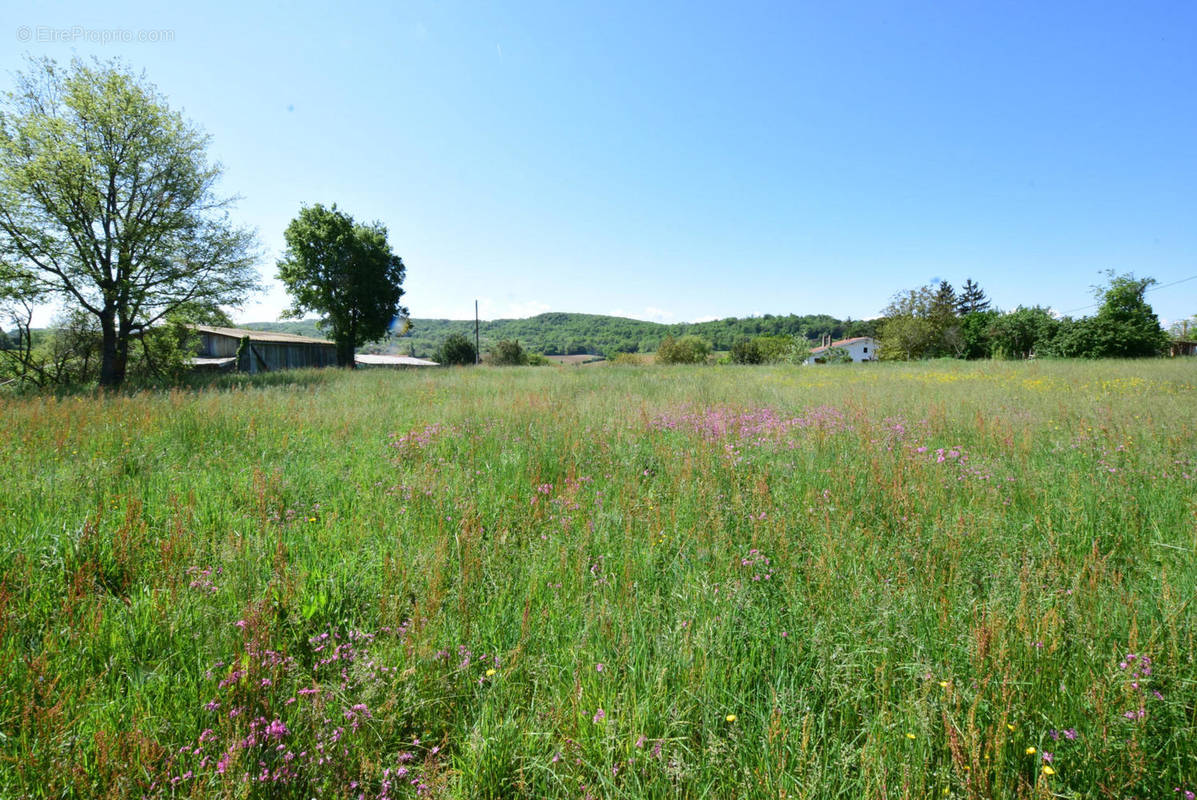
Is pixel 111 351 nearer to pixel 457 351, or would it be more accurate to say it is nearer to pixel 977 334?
pixel 457 351

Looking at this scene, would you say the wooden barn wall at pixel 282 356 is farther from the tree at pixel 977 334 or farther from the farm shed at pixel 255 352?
the tree at pixel 977 334

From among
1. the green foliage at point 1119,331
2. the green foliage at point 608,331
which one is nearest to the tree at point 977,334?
the green foliage at point 1119,331

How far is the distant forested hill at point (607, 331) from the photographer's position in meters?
119

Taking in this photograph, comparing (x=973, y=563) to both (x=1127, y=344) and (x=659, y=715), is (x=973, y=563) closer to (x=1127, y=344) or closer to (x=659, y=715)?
(x=659, y=715)

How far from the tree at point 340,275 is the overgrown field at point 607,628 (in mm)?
30212

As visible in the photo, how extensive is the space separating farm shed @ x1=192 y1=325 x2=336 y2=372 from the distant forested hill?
215 feet

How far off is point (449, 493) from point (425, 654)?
6.89 ft

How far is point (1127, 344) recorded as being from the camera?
30.8 m

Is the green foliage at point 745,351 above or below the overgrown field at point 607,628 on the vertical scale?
above

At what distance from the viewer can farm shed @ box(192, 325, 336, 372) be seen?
31.4 m

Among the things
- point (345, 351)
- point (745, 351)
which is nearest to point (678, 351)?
point (745, 351)

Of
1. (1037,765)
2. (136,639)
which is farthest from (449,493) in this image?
(1037,765)

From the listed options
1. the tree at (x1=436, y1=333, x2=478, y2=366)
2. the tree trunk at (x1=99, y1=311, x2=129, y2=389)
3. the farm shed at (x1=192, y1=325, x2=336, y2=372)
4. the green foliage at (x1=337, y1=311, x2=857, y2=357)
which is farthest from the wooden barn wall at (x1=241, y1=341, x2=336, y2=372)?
the green foliage at (x1=337, y1=311, x2=857, y2=357)

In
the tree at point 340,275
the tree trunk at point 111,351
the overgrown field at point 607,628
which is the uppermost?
the tree at point 340,275
